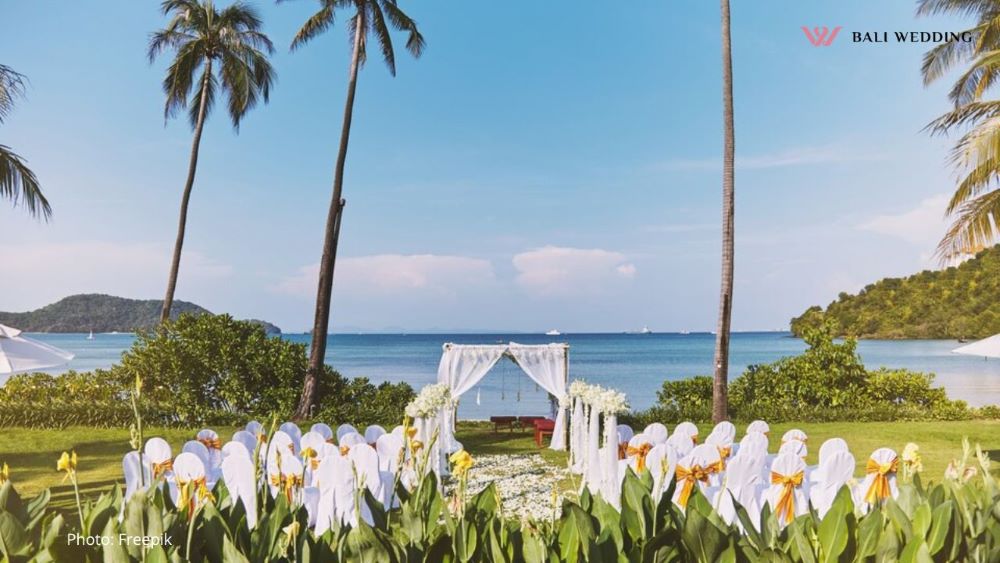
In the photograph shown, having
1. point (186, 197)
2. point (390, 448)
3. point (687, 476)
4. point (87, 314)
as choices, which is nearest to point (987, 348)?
point (687, 476)

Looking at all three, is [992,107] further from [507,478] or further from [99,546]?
[99,546]

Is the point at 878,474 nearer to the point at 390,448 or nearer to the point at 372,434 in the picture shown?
the point at 390,448

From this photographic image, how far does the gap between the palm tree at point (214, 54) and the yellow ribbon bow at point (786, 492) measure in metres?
15.7

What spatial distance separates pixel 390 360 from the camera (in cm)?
5394

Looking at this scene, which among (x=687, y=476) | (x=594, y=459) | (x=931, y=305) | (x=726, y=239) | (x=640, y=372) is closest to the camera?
(x=687, y=476)

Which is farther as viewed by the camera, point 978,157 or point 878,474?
point 978,157

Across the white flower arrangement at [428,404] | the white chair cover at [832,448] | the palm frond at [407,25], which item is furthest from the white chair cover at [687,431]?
the palm frond at [407,25]

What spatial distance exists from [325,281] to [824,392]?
9721 mm

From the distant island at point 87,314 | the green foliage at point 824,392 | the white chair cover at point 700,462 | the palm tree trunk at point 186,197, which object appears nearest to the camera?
the white chair cover at point 700,462

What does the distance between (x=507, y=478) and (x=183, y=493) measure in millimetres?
7120

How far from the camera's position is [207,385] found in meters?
12.7

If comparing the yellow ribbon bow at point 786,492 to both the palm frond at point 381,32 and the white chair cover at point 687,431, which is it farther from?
the palm frond at point 381,32

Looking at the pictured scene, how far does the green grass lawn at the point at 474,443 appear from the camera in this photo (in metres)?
8.30

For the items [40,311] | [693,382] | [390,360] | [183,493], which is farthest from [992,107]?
[40,311]
